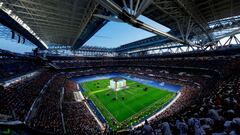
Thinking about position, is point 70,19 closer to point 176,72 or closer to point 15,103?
point 15,103

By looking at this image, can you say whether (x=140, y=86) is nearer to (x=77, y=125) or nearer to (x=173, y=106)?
(x=173, y=106)

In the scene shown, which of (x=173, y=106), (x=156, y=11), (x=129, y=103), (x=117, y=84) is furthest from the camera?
(x=117, y=84)

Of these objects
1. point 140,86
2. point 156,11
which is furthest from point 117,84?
point 156,11

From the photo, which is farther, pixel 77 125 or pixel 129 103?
pixel 129 103

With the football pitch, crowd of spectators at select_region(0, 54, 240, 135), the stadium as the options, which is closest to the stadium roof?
the stadium

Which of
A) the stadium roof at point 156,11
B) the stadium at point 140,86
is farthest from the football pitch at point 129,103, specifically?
the stadium roof at point 156,11

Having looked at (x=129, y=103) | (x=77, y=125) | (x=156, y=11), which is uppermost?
(x=156, y=11)

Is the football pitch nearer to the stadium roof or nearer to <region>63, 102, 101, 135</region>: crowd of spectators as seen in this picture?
<region>63, 102, 101, 135</region>: crowd of spectators

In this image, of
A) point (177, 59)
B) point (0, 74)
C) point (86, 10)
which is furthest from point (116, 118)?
point (177, 59)
